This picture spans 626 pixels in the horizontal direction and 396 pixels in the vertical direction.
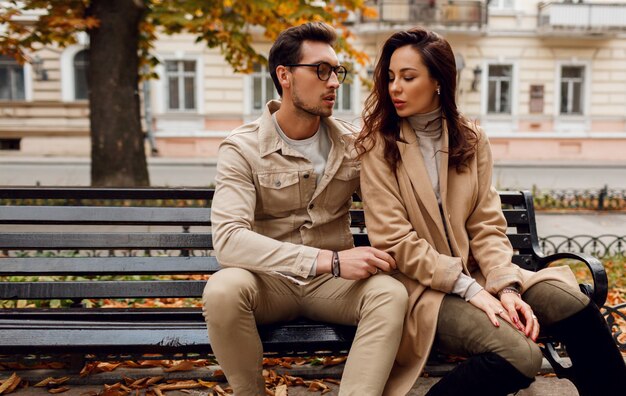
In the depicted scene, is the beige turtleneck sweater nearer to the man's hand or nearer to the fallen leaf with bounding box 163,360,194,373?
the man's hand

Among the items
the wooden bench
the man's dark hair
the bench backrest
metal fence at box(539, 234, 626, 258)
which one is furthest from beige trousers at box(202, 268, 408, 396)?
metal fence at box(539, 234, 626, 258)

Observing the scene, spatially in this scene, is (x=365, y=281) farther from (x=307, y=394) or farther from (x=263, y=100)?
(x=263, y=100)

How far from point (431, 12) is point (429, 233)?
816 inches

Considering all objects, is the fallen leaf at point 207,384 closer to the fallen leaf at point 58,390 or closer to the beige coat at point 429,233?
the fallen leaf at point 58,390

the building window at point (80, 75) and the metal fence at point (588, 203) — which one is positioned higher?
the building window at point (80, 75)

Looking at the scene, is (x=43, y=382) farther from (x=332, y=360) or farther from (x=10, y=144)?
(x=10, y=144)

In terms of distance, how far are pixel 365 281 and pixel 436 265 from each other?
29 centimetres

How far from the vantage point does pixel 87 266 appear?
307 centimetres

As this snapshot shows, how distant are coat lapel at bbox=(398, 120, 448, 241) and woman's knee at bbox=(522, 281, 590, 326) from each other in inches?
17.2

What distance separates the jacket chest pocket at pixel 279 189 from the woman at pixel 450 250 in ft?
1.03

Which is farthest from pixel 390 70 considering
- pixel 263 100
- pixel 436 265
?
pixel 263 100

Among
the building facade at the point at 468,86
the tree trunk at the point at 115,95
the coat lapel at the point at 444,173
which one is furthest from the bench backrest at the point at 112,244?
the building facade at the point at 468,86

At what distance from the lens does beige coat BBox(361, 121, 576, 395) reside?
2.45 metres

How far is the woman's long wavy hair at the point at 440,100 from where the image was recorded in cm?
264
